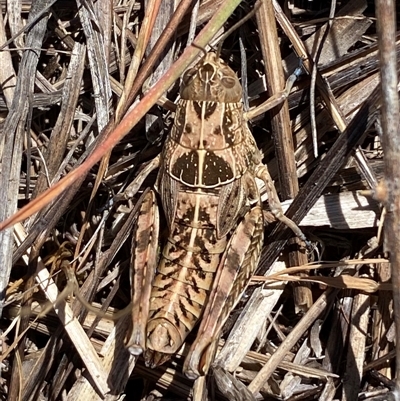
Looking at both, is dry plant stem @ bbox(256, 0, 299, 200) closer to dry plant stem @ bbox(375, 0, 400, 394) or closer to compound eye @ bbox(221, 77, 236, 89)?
compound eye @ bbox(221, 77, 236, 89)

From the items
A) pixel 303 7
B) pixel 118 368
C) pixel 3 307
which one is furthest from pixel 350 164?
pixel 3 307

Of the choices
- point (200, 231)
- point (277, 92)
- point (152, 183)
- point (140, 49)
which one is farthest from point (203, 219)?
point (140, 49)

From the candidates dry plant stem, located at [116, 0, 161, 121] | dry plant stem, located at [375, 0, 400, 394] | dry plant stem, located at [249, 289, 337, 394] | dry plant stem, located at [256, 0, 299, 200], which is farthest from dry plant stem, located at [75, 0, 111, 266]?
dry plant stem, located at [375, 0, 400, 394]

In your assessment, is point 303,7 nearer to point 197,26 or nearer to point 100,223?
point 197,26

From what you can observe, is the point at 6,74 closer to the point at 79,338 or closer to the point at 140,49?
the point at 140,49

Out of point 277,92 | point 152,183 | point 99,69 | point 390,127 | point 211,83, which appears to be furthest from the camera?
point 152,183

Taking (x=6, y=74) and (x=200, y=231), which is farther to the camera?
(x=6, y=74)
